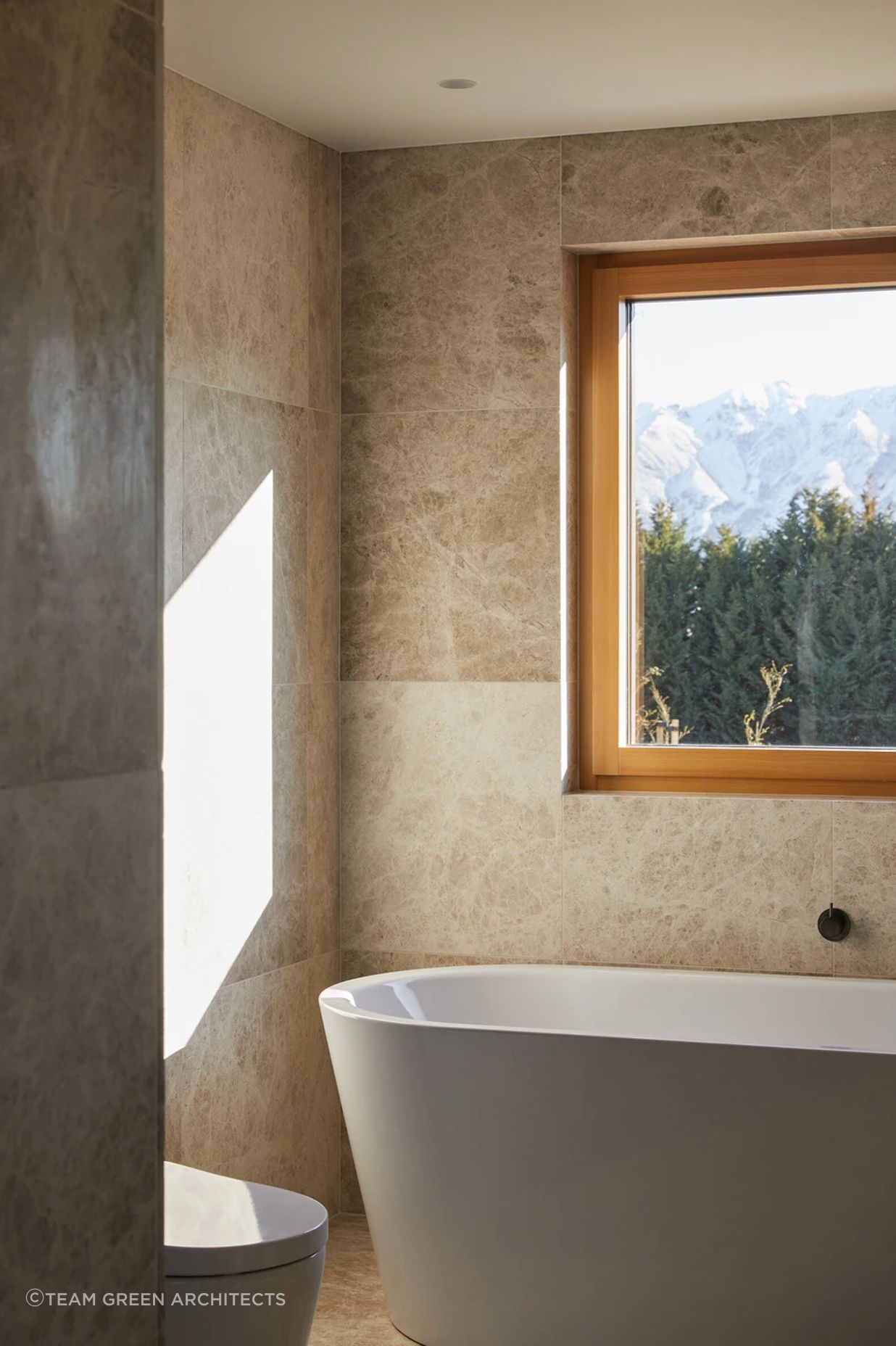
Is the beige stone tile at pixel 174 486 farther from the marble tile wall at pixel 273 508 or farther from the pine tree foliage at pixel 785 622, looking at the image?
the pine tree foliage at pixel 785 622

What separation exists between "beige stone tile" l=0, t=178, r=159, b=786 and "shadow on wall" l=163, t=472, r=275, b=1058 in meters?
2.10

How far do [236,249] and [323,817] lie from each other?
147 centimetres

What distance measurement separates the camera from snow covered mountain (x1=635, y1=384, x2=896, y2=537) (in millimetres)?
3785

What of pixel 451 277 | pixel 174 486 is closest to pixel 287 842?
pixel 174 486

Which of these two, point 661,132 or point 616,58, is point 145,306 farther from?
point 661,132

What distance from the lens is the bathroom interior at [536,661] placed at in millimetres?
2865

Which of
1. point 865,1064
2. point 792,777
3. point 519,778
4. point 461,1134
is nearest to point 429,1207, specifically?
point 461,1134

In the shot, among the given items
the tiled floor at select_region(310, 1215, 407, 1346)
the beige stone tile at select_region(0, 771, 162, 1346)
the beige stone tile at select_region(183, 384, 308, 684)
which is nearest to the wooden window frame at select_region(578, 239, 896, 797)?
the beige stone tile at select_region(183, 384, 308, 684)

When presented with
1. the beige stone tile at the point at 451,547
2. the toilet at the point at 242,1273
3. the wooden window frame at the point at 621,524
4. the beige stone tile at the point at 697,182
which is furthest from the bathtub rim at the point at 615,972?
the beige stone tile at the point at 697,182

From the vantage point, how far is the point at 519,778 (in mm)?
3842

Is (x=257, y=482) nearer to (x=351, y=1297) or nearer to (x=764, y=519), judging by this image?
(x=764, y=519)

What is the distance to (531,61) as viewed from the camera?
3.23m

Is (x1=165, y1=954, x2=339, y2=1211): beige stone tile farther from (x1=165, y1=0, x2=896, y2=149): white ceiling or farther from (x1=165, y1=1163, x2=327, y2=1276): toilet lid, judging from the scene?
(x1=165, y1=0, x2=896, y2=149): white ceiling

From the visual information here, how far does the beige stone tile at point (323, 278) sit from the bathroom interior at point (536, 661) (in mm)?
19
